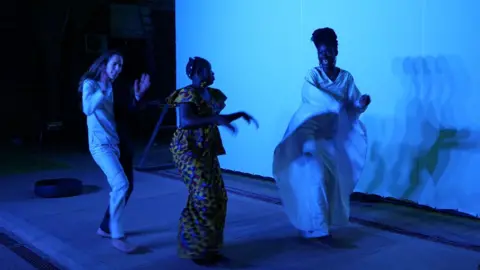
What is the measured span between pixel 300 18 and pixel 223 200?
148 inches

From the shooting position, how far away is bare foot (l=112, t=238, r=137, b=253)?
4.98 meters

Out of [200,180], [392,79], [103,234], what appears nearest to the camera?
A: [200,180]

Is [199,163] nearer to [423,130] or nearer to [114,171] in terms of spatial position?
[114,171]

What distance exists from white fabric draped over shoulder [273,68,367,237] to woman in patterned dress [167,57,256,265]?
2.97 feet

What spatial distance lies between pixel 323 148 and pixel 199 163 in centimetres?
132

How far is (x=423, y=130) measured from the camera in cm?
633

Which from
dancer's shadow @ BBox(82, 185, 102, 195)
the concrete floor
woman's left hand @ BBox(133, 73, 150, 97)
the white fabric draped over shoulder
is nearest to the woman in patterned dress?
the concrete floor

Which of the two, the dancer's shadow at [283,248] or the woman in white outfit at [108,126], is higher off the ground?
the woman in white outfit at [108,126]

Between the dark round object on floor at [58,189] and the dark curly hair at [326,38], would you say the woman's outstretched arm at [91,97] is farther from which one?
the dark round object on floor at [58,189]

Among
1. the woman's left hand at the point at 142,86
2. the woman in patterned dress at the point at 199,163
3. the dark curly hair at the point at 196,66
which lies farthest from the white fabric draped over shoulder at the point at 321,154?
the woman's left hand at the point at 142,86

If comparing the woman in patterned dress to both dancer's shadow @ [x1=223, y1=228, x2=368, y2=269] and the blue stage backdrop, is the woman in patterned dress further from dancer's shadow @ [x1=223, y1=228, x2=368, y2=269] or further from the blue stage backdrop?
the blue stage backdrop

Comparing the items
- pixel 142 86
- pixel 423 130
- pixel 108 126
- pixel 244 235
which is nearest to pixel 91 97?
pixel 108 126

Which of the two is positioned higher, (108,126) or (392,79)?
(392,79)

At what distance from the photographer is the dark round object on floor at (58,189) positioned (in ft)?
24.0
